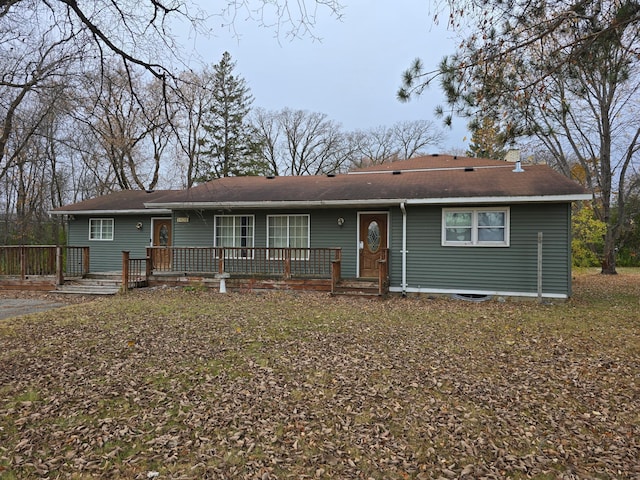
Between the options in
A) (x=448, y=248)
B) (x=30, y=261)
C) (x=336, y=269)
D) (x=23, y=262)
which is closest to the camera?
(x=448, y=248)

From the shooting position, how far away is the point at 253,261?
1254 cm

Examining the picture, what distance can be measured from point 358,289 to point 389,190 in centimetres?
334

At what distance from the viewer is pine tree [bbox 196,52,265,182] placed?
30844 millimetres

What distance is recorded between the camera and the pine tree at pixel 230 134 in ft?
101

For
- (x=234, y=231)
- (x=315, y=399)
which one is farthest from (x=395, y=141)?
(x=315, y=399)

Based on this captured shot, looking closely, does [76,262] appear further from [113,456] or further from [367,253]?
[113,456]

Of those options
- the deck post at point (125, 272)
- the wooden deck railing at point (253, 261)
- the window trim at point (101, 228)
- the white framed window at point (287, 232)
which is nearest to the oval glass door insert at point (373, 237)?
the wooden deck railing at point (253, 261)

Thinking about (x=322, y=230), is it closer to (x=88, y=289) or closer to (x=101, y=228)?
(x=88, y=289)

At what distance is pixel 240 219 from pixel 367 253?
4.54m

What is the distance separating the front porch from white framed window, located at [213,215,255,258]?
0.36 m

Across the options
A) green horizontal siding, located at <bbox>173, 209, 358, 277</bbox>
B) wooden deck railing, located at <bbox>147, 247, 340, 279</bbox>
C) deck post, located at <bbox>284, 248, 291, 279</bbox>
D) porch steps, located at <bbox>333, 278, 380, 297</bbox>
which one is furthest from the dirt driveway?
porch steps, located at <bbox>333, 278, 380, 297</bbox>

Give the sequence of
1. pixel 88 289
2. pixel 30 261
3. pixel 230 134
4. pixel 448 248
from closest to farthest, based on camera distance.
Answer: pixel 448 248
pixel 88 289
pixel 30 261
pixel 230 134

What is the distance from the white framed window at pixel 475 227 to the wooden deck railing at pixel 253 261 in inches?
130

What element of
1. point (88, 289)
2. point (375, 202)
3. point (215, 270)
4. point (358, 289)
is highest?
point (375, 202)
